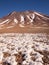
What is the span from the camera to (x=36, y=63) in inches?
639

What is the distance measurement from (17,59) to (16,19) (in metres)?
89.6

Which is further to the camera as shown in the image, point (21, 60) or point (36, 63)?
point (21, 60)

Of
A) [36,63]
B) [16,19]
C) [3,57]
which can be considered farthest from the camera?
[16,19]

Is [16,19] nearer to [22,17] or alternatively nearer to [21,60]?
[22,17]

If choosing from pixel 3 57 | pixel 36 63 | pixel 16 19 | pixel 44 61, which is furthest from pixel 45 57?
pixel 16 19

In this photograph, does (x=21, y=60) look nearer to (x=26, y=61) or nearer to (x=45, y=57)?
(x=26, y=61)

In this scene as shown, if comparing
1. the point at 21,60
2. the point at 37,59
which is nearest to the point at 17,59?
the point at 21,60

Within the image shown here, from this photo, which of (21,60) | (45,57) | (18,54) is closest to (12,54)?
(18,54)

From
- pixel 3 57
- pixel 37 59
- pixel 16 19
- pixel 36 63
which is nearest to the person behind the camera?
pixel 36 63

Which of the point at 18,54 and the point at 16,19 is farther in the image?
the point at 16,19

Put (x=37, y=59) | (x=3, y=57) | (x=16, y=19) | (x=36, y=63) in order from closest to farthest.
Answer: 1. (x=36, y=63)
2. (x=37, y=59)
3. (x=3, y=57)
4. (x=16, y=19)

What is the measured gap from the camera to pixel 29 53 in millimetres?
19719

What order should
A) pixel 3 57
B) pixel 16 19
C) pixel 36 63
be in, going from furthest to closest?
pixel 16 19 → pixel 3 57 → pixel 36 63

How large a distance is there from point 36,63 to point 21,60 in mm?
1912
